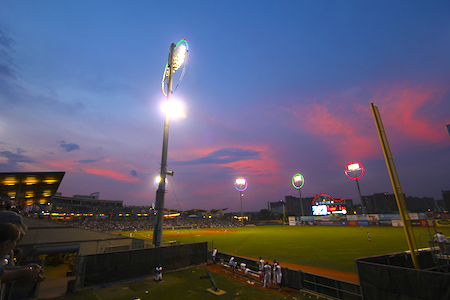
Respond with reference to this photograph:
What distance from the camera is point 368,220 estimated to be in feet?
204

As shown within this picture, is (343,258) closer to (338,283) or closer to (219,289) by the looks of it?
(338,283)

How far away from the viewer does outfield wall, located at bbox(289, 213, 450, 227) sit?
52647 mm

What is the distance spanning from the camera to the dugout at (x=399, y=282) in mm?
7266

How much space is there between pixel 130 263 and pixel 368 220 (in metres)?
71.3

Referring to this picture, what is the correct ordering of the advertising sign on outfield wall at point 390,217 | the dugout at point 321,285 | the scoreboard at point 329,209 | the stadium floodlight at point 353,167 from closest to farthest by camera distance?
the dugout at point 321,285, the advertising sign on outfield wall at point 390,217, the stadium floodlight at point 353,167, the scoreboard at point 329,209

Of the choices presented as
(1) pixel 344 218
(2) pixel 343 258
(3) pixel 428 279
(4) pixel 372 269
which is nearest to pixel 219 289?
(4) pixel 372 269

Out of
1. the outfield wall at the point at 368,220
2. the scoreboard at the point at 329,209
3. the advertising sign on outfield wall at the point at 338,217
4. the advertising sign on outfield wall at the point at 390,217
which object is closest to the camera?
the outfield wall at the point at 368,220

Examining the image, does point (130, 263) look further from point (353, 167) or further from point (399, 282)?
point (353, 167)

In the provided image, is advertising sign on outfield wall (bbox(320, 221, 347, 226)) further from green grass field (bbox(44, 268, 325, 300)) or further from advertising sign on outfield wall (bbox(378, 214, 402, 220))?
green grass field (bbox(44, 268, 325, 300))

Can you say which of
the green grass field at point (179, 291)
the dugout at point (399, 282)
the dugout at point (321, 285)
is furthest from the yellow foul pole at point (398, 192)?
the green grass field at point (179, 291)

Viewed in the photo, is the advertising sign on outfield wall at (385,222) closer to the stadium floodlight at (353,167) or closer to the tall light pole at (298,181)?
the stadium floodlight at (353,167)

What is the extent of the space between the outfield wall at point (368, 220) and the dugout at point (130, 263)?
185ft

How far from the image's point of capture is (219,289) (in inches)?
512

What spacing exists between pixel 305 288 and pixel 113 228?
220 feet
